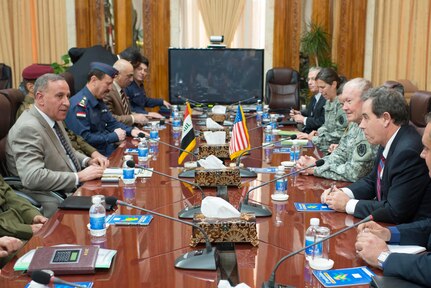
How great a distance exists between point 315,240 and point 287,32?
681cm

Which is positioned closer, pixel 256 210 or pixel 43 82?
pixel 256 210

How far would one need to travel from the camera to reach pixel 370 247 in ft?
6.02

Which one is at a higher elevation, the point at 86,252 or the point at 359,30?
the point at 359,30

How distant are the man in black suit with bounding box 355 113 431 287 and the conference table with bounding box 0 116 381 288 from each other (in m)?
0.06

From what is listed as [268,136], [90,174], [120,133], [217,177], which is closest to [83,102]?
[120,133]

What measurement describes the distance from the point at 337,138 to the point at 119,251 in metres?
2.95

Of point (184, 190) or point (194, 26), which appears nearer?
point (184, 190)

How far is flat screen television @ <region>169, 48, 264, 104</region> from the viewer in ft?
22.9

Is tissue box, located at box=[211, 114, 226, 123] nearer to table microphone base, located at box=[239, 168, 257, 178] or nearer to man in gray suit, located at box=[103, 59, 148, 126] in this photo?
man in gray suit, located at box=[103, 59, 148, 126]

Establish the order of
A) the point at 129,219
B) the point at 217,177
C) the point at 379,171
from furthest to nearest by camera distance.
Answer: the point at 217,177 < the point at 379,171 < the point at 129,219

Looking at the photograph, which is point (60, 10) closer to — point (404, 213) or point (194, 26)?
point (194, 26)

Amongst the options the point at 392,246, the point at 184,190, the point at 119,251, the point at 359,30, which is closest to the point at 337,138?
the point at 184,190

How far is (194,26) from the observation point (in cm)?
857

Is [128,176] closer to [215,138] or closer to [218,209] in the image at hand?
[215,138]
